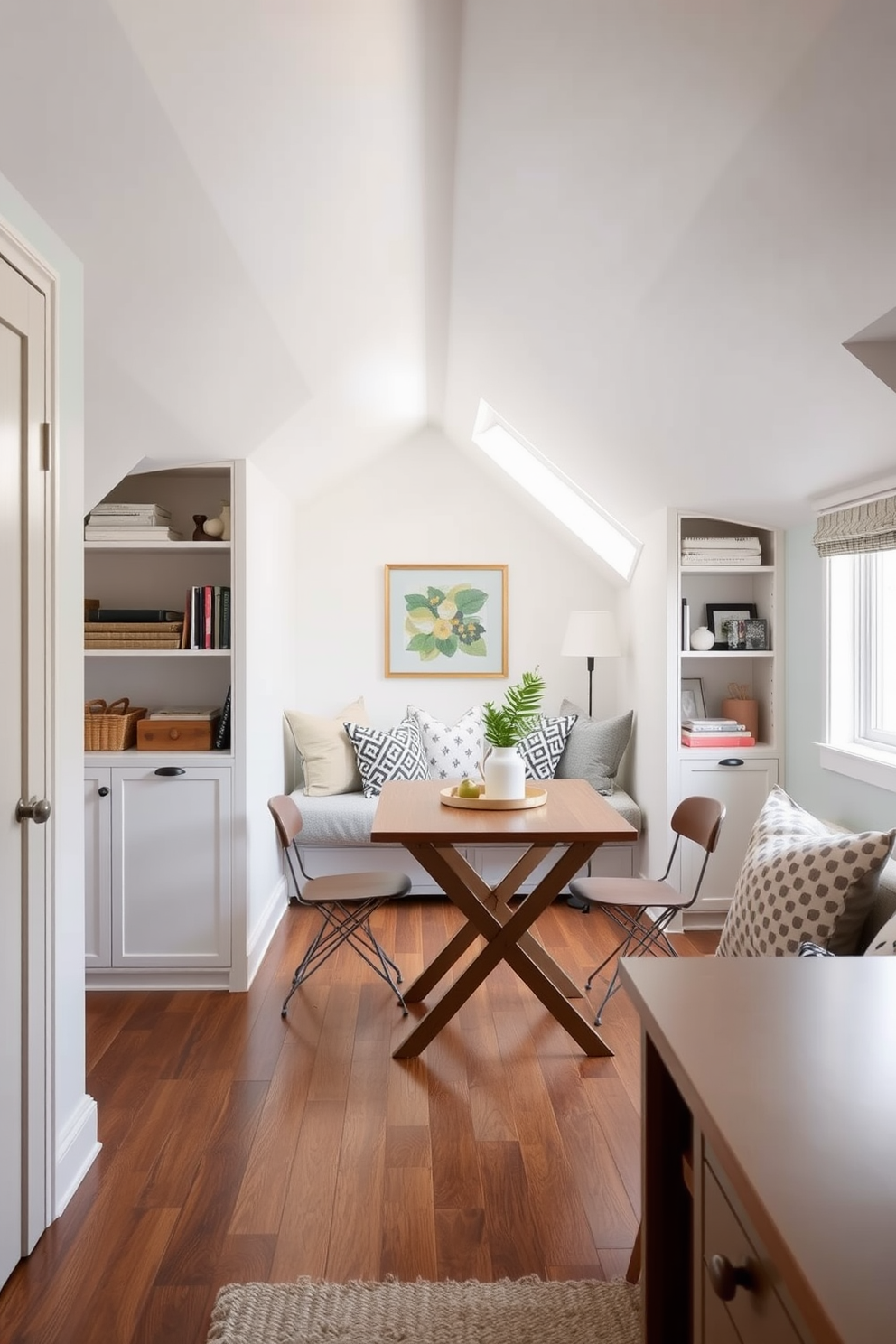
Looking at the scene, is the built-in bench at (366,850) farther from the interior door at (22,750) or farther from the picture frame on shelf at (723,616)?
the interior door at (22,750)

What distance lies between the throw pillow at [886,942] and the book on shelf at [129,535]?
301 cm

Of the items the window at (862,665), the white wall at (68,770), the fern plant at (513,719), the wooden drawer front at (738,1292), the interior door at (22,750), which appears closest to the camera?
the wooden drawer front at (738,1292)

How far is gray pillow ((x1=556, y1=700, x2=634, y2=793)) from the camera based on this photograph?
5.09 meters

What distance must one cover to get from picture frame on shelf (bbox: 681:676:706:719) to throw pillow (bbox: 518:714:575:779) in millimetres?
807

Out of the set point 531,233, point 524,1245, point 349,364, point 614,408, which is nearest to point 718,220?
point 531,233

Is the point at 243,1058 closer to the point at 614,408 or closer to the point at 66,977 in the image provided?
the point at 66,977

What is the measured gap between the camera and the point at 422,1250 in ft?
6.91

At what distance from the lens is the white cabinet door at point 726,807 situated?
167 inches

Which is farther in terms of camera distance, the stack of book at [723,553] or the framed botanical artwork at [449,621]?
the framed botanical artwork at [449,621]

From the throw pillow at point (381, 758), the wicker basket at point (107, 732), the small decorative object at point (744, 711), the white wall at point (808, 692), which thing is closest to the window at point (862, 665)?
the white wall at point (808, 692)

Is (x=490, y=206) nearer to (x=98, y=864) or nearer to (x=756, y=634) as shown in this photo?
(x=756, y=634)

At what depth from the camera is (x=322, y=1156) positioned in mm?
2504

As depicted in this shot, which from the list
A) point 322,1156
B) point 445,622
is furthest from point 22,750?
point 445,622

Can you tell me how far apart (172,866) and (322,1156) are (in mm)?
1524
